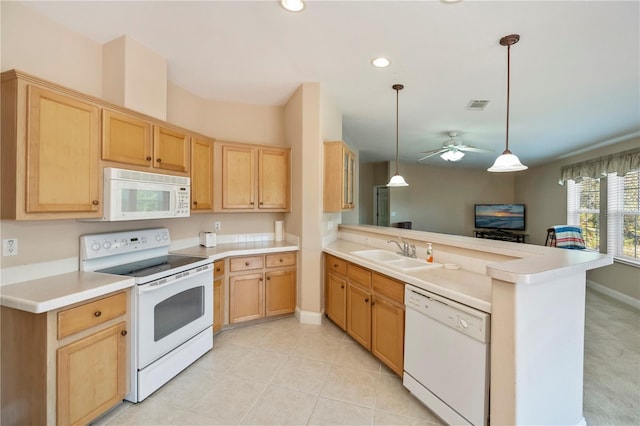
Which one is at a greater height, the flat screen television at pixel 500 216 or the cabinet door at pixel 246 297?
the flat screen television at pixel 500 216

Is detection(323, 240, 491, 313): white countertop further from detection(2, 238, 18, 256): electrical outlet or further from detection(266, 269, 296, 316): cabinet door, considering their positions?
detection(2, 238, 18, 256): electrical outlet

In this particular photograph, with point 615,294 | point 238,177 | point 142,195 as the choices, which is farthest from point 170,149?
point 615,294

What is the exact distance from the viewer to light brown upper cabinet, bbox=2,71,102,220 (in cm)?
157

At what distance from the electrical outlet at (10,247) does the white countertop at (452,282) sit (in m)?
2.43

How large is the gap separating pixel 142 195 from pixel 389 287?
2096mm

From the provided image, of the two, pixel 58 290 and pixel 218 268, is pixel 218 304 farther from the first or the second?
pixel 58 290

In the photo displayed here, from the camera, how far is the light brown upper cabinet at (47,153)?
1.57m

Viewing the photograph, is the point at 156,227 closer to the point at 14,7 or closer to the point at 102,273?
the point at 102,273

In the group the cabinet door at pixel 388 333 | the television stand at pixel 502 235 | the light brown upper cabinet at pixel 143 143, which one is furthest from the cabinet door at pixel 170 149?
the television stand at pixel 502 235

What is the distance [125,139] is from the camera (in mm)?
2139

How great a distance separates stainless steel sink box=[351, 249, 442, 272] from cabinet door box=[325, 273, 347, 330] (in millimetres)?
371

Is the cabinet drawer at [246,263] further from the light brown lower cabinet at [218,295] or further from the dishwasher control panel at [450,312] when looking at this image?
the dishwasher control panel at [450,312]

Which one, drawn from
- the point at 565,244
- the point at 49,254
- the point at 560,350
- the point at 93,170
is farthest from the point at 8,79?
the point at 565,244

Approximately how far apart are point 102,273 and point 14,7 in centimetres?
184
